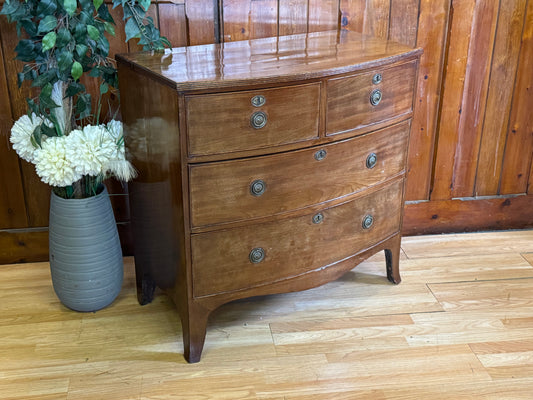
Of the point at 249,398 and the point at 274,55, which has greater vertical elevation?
the point at 274,55

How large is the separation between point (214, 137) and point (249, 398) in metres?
0.74

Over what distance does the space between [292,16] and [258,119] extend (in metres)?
0.72

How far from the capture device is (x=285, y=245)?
6.15 feet

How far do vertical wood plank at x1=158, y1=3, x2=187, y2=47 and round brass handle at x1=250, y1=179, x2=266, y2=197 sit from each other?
71 cm

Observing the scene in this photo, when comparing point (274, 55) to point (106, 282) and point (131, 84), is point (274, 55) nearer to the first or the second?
point (131, 84)

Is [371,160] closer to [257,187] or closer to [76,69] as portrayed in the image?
[257,187]

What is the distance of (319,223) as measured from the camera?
1.92 meters

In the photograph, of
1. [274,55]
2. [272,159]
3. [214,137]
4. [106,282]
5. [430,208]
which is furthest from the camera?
[430,208]

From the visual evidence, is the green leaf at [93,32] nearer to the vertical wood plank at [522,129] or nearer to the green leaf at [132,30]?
the green leaf at [132,30]

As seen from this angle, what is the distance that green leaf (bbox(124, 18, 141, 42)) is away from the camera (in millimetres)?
1818

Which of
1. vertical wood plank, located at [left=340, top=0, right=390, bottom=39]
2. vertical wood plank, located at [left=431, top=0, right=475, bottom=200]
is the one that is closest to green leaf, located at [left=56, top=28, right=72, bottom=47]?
vertical wood plank, located at [left=340, top=0, right=390, bottom=39]

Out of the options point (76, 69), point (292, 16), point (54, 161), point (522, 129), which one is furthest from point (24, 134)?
point (522, 129)

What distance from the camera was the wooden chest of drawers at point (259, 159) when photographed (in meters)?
1.63

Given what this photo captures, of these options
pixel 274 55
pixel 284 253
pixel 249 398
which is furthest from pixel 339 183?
pixel 249 398
